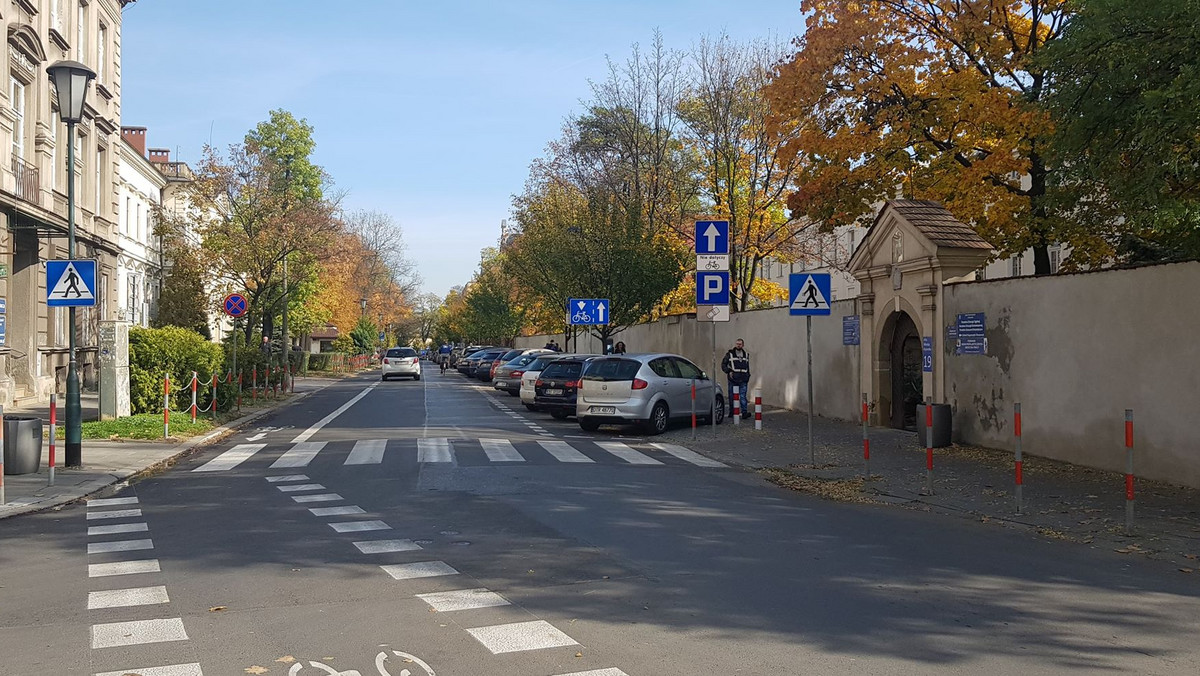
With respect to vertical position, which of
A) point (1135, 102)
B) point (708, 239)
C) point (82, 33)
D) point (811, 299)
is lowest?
point (811, 299)

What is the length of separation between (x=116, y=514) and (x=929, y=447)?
9.01 m

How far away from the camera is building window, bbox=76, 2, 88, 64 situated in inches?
1129

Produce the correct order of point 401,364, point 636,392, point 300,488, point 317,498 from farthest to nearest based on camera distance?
point 401,364 → point 636,392 → point 300,488 → point 317,498

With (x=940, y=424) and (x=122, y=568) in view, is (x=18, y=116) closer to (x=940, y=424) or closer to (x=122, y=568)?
(x=122, y=568)

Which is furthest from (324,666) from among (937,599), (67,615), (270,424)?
(270,424)

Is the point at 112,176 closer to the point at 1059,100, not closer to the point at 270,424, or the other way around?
the point at 270,424

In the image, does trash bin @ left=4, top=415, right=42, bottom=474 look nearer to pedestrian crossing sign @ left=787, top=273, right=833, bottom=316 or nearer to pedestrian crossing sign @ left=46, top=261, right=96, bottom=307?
pedestrian crossing sign @ left=46, top=261, right=96, bottom=307

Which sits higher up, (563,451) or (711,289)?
(711,289)

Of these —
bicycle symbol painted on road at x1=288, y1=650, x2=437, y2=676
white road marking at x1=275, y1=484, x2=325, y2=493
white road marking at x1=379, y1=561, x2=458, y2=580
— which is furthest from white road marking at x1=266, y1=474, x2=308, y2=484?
bicycle symbol painted on road at x1=288, y1=650, x2=437, y2=676

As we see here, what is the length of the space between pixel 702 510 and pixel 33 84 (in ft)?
75.3

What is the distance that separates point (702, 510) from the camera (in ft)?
34.2

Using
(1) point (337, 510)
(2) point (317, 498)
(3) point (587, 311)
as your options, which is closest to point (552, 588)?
(1) point (337, 510)

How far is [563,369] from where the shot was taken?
24.6 m

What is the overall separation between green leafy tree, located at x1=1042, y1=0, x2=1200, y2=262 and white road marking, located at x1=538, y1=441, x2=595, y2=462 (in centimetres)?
778
